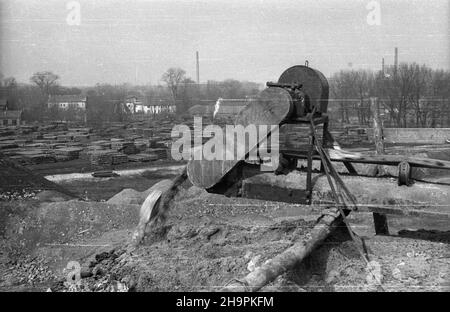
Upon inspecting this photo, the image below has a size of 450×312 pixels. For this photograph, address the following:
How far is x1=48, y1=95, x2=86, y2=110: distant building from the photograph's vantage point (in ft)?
40.8

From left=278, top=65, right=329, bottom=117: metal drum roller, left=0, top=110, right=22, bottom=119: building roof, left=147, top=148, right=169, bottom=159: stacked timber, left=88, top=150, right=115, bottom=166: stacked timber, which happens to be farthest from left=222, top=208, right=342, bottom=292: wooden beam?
left=147, top=148, right=169, bottom=159: stacked timber

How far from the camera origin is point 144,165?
63.5 ft

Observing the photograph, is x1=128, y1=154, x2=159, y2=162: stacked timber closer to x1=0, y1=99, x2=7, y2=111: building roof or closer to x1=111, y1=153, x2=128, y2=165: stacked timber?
x1=111, y1=153, x2=128, y2=165: stacked timber

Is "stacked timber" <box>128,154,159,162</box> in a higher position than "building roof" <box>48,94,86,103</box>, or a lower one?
lower

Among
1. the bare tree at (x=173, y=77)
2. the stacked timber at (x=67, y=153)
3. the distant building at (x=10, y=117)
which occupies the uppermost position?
the bare tree at (x=173, y=77)

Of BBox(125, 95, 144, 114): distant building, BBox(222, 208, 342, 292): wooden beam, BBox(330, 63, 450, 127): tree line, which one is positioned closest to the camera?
BBox(222, 208, 342, 292): wooden beam

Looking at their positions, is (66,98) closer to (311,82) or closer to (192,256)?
(192,256)

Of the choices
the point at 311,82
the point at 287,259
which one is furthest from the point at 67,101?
the point at 287,259

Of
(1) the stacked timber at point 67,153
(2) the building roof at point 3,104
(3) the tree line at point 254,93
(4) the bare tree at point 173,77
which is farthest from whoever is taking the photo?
(1) the stacked timber at point 67,153

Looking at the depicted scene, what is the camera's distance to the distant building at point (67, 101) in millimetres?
12430

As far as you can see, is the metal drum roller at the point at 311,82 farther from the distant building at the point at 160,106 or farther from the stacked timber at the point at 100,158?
the stacked timber at the point at 100,158

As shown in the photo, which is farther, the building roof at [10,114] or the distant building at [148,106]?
the building roof at [10,114]

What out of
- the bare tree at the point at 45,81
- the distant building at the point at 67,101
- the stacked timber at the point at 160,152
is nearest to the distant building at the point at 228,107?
the bare tree at the point at 45,81
